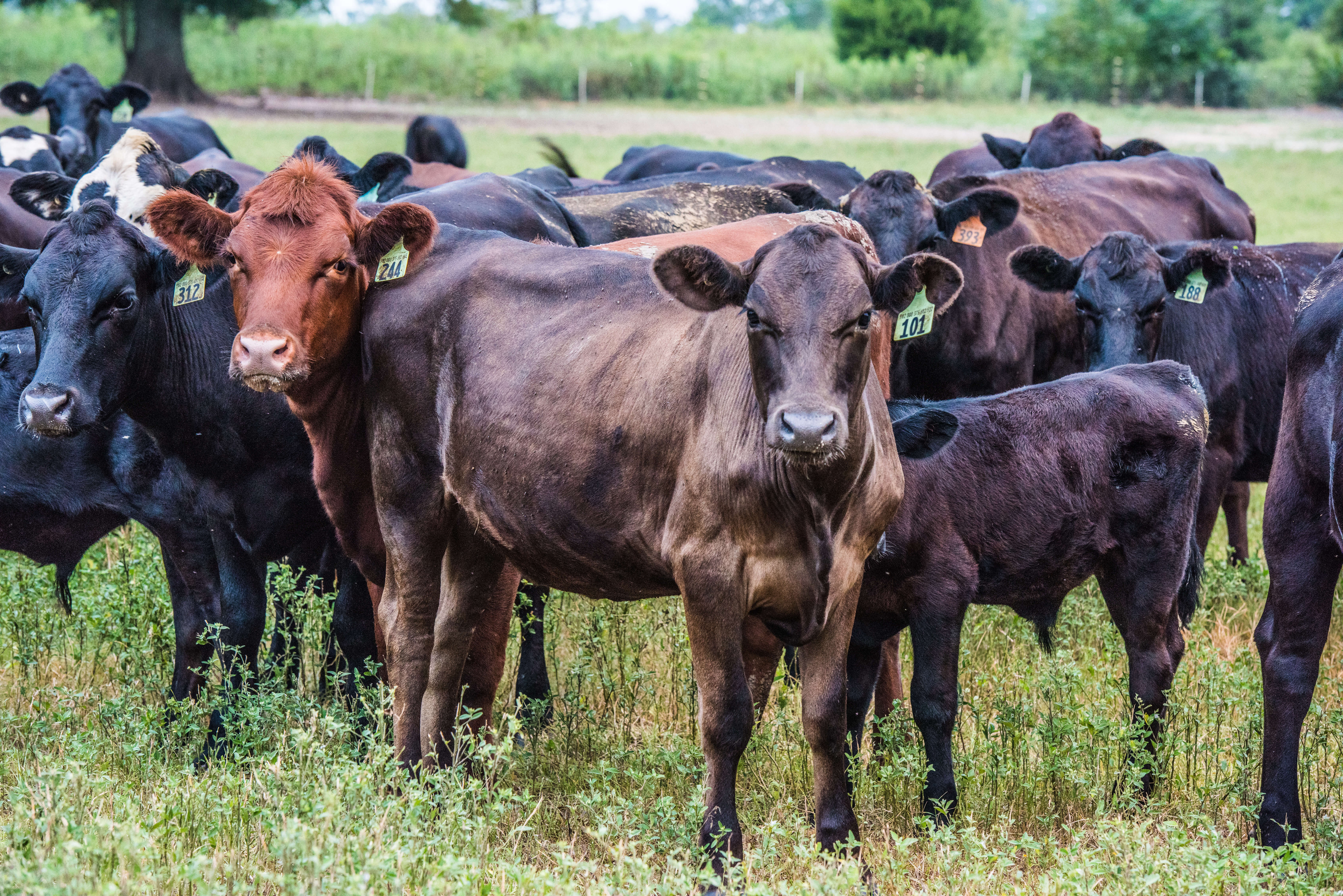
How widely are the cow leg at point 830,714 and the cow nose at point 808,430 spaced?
62 cm

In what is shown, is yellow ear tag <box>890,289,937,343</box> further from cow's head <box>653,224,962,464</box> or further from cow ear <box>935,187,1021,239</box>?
cow ear <box>935,187,1021,239</box>

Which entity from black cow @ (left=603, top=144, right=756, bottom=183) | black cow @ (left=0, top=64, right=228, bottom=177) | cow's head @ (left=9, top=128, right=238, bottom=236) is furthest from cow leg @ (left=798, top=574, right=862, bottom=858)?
black cow @ (left=0, top=64, right=228, bottom=177)

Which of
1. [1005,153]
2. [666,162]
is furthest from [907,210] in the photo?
[666,162]

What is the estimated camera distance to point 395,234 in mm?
4875

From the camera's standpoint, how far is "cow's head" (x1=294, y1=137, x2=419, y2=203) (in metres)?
7.66

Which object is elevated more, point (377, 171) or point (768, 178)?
point (377, 171)

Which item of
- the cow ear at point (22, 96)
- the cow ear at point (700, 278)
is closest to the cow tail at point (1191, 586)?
the cow ear at point (700, 278)

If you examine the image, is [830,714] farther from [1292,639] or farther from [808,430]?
[1292,639]

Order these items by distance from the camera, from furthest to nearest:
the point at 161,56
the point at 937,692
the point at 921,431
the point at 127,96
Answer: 1. the point at 161,56
2. the point at 127,96
3. the point at 921,431
4. the point at 937,692

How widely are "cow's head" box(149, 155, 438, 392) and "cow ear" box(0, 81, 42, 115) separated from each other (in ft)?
37.4

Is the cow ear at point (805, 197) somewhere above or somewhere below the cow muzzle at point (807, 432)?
above

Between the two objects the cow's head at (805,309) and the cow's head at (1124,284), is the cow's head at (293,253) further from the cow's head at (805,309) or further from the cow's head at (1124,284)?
the cow's head at (1124,284)

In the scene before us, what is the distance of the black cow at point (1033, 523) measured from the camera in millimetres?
4867

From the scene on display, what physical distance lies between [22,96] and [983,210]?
1177 cm
